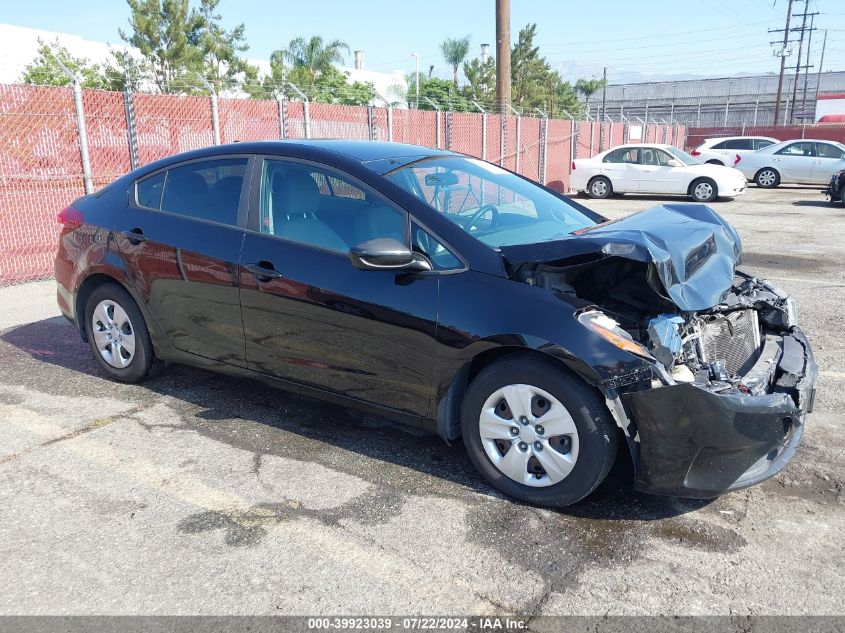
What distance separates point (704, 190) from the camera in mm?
18812

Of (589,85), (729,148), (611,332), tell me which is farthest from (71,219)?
(589,85)

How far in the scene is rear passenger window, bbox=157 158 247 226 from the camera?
14.3 ft

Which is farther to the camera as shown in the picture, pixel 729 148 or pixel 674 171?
pixel 729 148

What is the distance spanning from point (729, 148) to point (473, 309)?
981 inches

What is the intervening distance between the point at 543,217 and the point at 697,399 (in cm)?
172

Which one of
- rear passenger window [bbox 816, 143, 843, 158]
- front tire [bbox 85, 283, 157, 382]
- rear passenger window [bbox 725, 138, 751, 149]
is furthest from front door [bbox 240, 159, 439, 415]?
rear passenger window [bbox 725, 138, 751, 149]

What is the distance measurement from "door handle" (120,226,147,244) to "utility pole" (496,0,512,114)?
1610cm

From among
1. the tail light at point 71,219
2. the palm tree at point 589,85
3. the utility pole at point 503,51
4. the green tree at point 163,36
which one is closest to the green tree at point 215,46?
the green tree at point 163,36

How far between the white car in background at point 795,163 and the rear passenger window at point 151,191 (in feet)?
73.1

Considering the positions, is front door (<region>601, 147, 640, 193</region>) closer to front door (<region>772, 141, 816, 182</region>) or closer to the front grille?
front door (<region>772, 141, 816, 182</region>)

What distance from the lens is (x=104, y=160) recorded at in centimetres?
960

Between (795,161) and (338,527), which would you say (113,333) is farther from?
(795,161)

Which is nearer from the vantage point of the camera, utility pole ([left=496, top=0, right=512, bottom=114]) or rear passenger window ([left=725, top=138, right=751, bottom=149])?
utility pole ([left=496, top=0, right=512, bottom=114])

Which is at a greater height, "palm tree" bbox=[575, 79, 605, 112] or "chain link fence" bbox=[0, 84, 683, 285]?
"palm tree" bbox=[575, 79, 605, 112]
